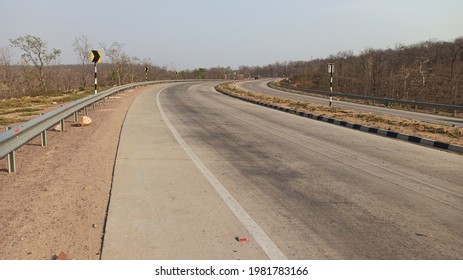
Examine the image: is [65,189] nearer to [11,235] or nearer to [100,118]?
[11,235]

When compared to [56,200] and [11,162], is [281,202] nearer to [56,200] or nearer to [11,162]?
[56,200]

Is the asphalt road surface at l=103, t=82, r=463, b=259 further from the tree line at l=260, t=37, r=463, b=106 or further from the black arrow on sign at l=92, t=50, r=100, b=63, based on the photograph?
the tree line at l=260, t=37, r=463, b=106

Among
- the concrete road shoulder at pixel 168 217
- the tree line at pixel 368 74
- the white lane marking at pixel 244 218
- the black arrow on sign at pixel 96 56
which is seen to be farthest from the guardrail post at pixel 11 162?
the tree line at pixel 368 74

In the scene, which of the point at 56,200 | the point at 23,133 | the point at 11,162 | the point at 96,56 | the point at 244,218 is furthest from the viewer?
the point at 96,56

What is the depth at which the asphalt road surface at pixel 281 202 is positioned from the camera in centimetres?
379

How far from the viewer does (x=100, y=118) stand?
1491 centimetres

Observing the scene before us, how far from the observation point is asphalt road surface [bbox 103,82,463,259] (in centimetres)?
379

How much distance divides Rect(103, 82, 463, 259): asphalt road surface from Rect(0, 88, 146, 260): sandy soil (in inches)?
10.6

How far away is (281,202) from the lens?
5.18 m

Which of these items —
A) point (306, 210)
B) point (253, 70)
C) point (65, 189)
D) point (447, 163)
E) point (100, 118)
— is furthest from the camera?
point (253, 70)

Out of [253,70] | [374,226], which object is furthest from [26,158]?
[253,70]

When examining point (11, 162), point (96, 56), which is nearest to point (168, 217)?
point (11, 162)

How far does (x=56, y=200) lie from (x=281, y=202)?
10.1ft

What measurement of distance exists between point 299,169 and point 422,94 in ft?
192
